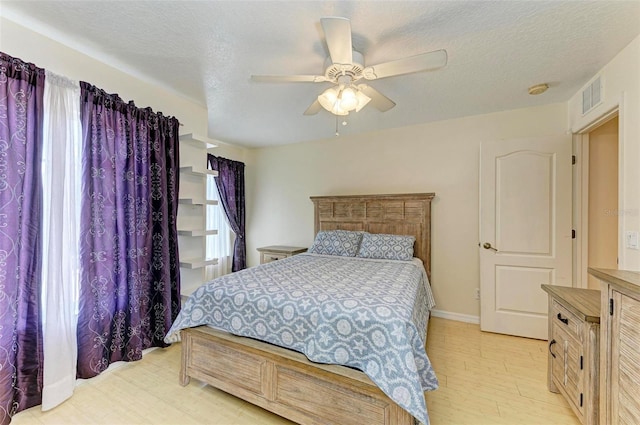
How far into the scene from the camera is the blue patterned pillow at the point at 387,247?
3.08m

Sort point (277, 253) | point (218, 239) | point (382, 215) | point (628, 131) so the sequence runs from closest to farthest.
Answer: point (628, 131)
point (382, 215)
point (277, 253)
point (218, 239)

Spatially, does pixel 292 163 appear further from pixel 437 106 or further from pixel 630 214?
pixel 630 214

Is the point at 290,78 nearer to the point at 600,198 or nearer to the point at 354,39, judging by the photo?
the point at 354,39

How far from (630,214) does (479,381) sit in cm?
155

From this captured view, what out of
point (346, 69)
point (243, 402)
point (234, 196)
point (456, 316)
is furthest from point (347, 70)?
point (234, 196)

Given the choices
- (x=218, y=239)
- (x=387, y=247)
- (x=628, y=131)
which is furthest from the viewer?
(x=218, y=239)

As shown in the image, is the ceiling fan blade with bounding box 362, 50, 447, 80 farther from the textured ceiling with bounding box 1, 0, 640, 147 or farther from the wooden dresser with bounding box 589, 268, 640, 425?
the wooden dresser with bounding box 589, 268, 640, 425

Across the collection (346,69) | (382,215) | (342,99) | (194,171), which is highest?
(346,69)

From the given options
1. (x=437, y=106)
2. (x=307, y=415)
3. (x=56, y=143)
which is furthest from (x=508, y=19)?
(x=56, y=143)

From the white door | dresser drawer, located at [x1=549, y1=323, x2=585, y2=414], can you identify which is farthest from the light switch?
the white door

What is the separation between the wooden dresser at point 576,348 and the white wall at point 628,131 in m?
0.49

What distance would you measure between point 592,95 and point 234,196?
4357mm

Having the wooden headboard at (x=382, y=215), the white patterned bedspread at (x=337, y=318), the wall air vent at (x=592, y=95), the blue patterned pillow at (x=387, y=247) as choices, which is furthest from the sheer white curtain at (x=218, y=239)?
the wall air vent at (x=592, y=95)

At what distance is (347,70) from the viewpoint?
1697mm
